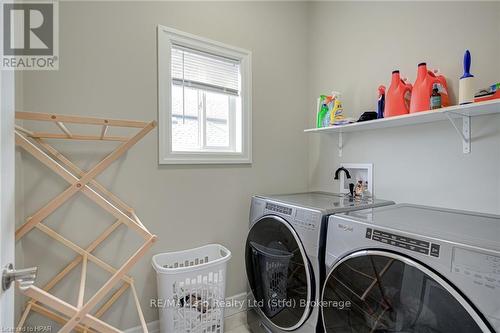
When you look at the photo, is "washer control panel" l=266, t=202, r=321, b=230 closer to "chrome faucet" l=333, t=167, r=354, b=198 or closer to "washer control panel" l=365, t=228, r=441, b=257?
"washer control panel" l=365, t=228, r=441, b=257

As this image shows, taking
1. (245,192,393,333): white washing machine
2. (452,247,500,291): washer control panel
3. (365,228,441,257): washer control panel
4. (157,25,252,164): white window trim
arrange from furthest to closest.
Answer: (157,25,252,164): white window trim < (245,192,393,333): white washing machine < (365,228,441,257): washer control panel < (452,247,500,291): washer control panel

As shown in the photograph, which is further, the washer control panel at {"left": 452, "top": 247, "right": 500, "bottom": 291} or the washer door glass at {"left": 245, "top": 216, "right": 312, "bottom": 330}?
the washer door glass at {"left": 245, "top": 216, "right": 312, "bottom": 330}

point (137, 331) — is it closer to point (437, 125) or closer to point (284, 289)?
point (284, 289)

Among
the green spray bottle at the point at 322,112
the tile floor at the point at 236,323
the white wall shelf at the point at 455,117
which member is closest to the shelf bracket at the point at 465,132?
the white wall shelf at the point at 455,117

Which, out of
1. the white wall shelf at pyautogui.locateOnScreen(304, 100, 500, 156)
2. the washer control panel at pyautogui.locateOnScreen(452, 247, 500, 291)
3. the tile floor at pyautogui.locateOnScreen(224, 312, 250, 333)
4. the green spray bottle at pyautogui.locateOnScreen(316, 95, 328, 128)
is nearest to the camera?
the washer control panel at pyautogui.locateOnScreen(452, 247, 500, 291)

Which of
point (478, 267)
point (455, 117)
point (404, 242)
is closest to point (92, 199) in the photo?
point (404, 242)

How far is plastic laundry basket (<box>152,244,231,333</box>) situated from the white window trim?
2.30 ft

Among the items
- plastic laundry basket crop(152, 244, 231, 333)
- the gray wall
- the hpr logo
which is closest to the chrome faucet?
the gray wall

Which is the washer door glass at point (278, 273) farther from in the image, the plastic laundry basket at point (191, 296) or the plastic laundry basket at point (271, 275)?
the plastic laundry basket at point (191, 296)

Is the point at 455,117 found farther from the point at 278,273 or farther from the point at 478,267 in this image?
the point at 278,273

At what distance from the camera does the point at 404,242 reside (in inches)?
33.7

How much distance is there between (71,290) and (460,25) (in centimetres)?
271

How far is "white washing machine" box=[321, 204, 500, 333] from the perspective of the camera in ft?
2.27

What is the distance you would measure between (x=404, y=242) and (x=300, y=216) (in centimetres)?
53
